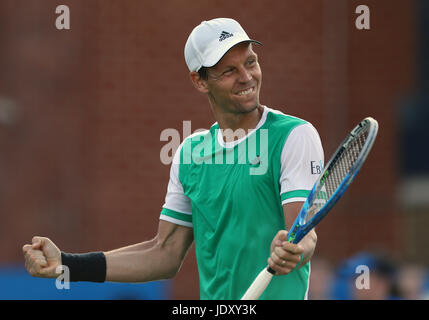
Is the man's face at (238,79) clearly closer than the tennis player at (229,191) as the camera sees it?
No

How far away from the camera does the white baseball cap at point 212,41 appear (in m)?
4.50

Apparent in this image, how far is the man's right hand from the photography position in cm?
459

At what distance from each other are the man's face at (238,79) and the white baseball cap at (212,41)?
0.04 metres

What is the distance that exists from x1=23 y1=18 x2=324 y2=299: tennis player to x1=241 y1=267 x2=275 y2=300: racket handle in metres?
0.10

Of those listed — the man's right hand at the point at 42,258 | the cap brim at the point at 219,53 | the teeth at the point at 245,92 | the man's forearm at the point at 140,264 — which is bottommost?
the man's forearm at the point at 140,264

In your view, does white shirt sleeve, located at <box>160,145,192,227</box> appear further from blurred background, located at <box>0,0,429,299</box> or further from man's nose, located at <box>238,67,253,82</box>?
blurred background, located at <box>0,0,429,299</box>

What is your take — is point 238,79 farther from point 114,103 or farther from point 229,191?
point 114,103

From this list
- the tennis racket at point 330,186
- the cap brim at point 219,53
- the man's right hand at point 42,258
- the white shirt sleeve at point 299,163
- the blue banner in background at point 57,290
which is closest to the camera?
the tennis racket at point 330,186

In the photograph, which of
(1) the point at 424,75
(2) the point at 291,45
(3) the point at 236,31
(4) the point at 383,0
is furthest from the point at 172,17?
(3) the point at 236,31

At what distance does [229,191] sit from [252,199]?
0.42 feet

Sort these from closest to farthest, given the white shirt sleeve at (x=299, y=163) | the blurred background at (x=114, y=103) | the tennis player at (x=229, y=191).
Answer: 1. the white shirt sleeve at (x=299, y=163)
2. the tennis player at (x=229, y=191)
3. the blurred background at (x=114, y=103)

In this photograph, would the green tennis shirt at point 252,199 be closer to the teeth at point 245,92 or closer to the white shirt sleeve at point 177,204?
the teeth at point 245,92

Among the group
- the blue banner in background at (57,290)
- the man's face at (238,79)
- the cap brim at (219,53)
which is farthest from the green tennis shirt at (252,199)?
the blue banner in background at (57,290)
